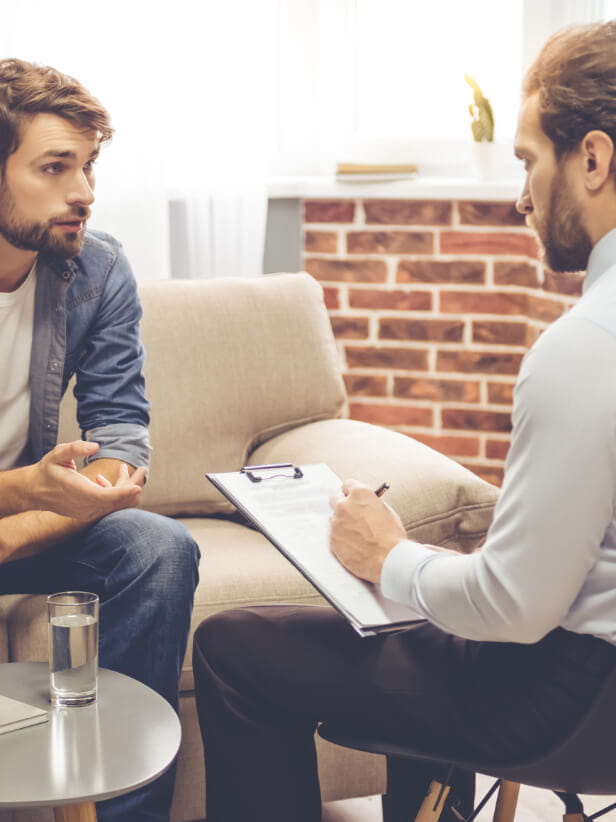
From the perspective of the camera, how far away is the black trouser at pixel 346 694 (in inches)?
48.7

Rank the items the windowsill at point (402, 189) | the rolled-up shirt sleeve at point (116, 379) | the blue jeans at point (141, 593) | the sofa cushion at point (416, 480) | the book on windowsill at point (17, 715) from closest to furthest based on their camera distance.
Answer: the book on windowsill at point (17, 715) → the blue jeans at point (141, 593) → the rolled-up shirt sleeve at point (116, 379) → the sofa cushion at point (416, 480) → the windowsill at point (402, 189)

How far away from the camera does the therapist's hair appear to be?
1.16m

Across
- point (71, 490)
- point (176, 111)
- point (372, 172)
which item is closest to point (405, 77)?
point (372, 172)

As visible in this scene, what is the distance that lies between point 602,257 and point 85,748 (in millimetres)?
766

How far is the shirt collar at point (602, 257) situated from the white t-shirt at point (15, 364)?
1.07 metres

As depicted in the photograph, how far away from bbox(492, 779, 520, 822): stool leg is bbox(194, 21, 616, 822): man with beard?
0.83 ft

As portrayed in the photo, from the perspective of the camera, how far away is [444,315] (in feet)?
10.1

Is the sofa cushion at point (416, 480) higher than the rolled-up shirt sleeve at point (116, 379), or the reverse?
the rolled-up shirt sleeve at point (116, 379)

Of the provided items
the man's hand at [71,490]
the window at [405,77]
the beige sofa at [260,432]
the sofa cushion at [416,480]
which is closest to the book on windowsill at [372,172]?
the window at [405,77]

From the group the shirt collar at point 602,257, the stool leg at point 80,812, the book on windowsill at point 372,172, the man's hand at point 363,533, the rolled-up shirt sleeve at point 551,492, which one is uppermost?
the shirt collar at point 602,257

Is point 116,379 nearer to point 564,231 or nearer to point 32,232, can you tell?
point 32,232

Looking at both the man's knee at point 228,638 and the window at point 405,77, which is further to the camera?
the window at point 405,77

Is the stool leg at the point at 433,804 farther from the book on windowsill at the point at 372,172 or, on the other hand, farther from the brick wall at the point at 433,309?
the book on windowsill at the point at 372,172

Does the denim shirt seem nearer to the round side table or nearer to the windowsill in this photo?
the round side table
